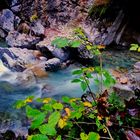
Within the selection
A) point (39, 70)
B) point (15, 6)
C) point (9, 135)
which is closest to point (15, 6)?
point (15, 6)

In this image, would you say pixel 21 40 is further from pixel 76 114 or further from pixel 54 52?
pixel 76 114

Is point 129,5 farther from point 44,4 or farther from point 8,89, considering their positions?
point 8,89

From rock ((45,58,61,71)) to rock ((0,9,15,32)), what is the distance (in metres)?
3.00

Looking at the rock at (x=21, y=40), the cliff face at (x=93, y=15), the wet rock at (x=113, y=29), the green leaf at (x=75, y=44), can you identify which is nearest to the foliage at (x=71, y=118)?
the green leaf at (x=75, y=44)

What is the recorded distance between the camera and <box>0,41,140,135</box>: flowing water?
193 inches

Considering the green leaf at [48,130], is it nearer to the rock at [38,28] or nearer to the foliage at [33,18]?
the rock at [38,28]

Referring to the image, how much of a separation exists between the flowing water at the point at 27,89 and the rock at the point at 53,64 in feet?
0.54

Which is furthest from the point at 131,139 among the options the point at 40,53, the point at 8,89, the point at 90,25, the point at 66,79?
the point at 90,25

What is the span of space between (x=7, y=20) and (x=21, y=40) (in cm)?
154

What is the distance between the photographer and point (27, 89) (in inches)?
256

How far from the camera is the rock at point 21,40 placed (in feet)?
29.7

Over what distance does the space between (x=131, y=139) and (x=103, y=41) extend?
8.56m

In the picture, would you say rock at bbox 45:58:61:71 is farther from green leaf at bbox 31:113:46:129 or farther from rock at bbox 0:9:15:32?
green leaf at bbox 31:113:46:129

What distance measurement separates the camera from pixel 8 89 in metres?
6.48
